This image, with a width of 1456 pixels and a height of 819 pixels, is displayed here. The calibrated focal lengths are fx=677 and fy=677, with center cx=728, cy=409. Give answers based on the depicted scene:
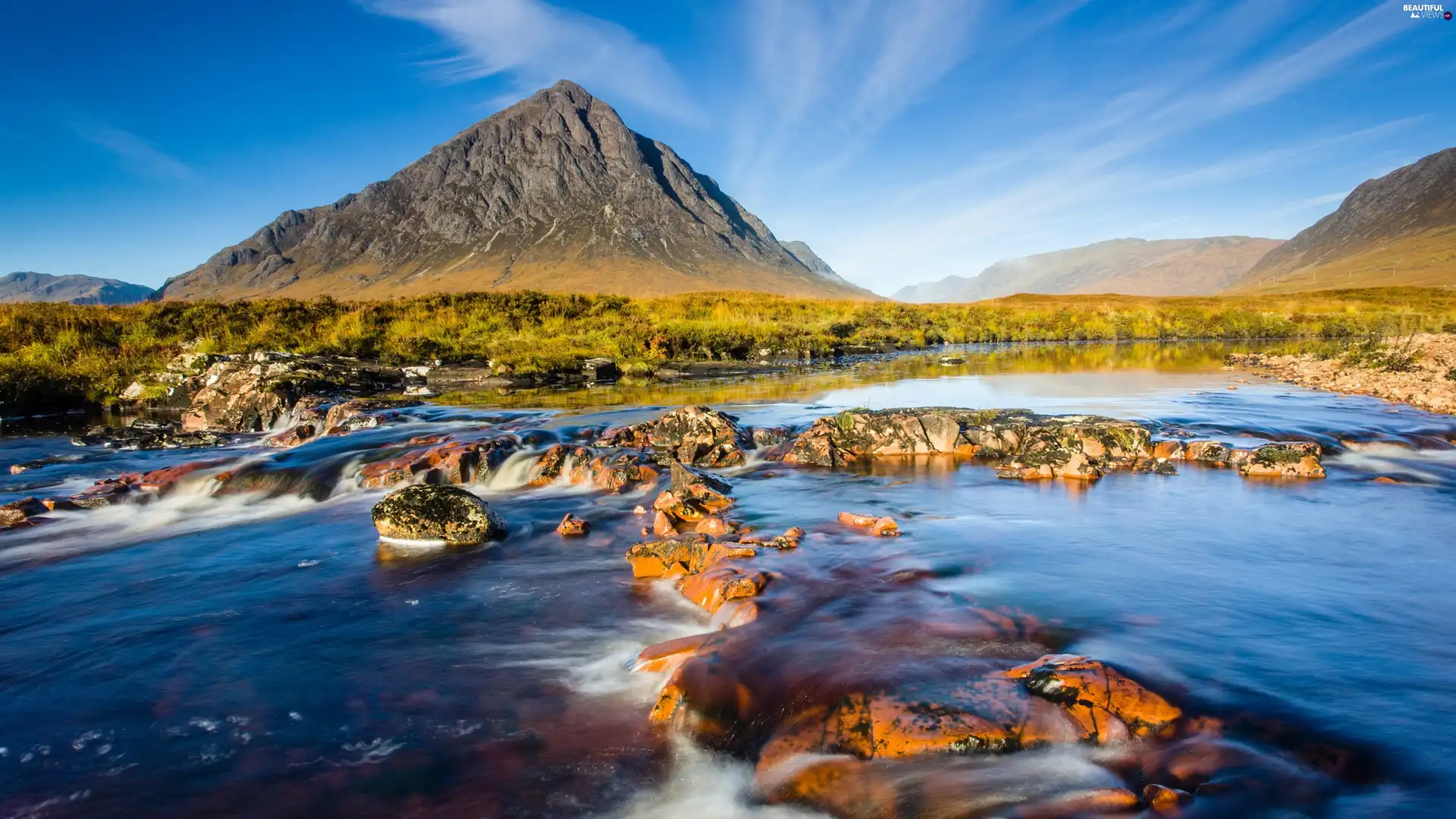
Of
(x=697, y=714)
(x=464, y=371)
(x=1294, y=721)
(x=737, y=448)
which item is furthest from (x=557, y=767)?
(x=464, y=371)

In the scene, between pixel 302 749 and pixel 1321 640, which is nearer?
pixel 302 749

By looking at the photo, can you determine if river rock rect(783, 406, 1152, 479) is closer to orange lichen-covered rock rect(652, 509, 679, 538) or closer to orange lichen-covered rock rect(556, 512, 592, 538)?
orange lichen-covered rock rect(652, 509, 679, 538)

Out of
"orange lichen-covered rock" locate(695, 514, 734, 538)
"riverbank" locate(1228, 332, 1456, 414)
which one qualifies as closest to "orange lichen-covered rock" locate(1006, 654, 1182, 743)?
"orange lichen-covered rock" locate(695, 514, 734, 538)

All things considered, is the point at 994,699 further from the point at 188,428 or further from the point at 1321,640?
the point at 188,428

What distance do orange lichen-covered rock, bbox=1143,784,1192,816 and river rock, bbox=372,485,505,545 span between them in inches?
271

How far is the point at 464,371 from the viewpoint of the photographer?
24172 mm

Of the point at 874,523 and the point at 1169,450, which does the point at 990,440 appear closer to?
the point at 1169,450

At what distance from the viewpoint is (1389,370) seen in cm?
1855

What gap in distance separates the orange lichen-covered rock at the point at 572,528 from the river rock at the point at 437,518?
2.35 feet

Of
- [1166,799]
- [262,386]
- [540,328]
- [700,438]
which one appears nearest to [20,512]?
[700,438]

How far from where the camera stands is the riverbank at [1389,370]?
1480 cm

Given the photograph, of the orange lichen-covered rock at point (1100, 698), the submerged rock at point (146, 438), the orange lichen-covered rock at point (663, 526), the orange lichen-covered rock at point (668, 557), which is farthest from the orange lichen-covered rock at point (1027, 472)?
the submerged rock at point (146, 438)

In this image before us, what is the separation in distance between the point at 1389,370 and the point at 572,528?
74.3 ft

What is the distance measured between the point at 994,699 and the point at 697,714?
1732mm
